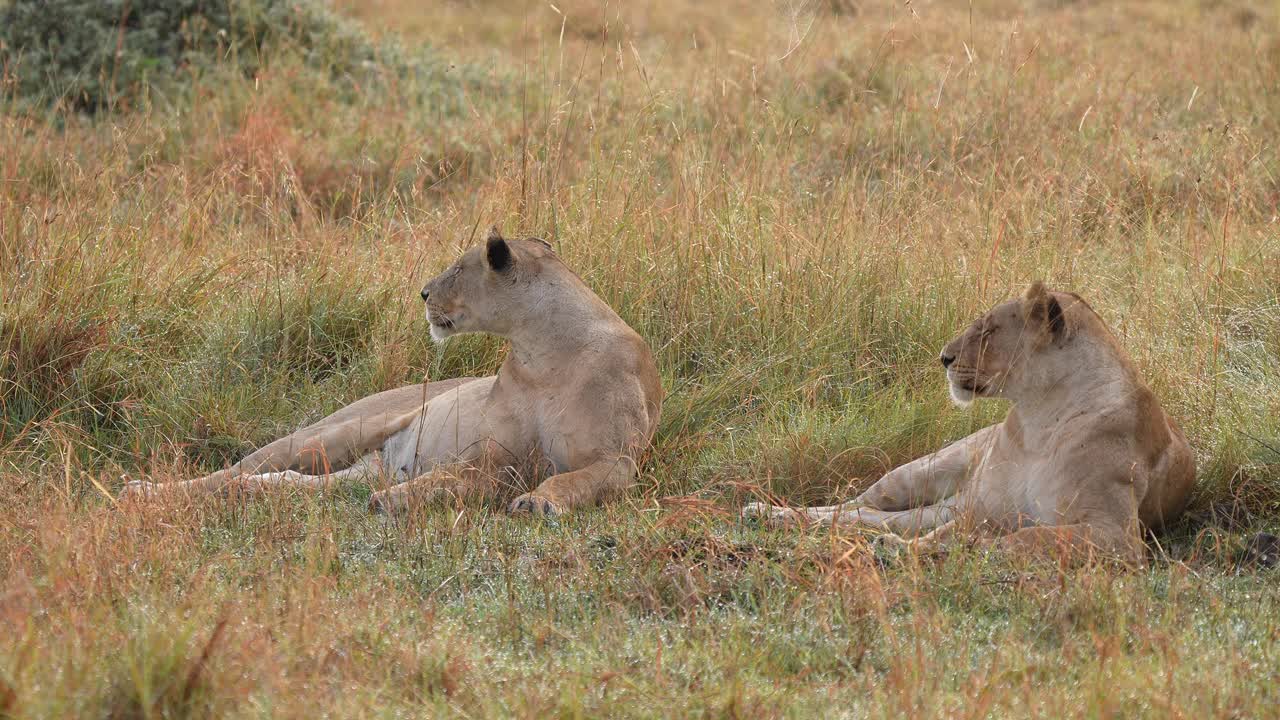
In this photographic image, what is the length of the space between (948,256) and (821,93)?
4.56m

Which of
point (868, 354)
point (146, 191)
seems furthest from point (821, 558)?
point (146, 191)

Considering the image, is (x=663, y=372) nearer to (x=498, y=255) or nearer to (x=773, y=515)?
(x=498, y=255)

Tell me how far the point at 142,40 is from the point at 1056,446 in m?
8.51

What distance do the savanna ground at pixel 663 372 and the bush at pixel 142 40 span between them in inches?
6.6

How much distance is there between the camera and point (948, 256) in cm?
728

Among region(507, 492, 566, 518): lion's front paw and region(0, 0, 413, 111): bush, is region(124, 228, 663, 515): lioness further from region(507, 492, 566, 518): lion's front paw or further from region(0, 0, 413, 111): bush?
region(0, 0, 413, 111): bush

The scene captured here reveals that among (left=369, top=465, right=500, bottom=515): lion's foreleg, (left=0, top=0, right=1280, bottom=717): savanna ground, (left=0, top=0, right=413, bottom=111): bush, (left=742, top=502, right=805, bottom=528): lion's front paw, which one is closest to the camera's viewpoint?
(left=0, top=0, right=1280, bottom=717): savanna ground

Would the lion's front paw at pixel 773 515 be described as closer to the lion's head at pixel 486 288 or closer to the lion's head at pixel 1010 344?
the lion's head at pixel 1010 344

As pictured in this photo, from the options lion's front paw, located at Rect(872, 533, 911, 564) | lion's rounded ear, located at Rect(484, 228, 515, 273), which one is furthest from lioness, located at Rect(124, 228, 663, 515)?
lion's front paw, located at Rect(872, 533, 911, 564)

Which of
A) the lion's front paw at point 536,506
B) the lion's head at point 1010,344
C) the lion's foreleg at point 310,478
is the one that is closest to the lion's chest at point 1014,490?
the lion's head at point 1010,344

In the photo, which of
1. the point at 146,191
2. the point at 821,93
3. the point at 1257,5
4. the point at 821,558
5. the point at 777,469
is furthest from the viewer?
the point at 1257,5

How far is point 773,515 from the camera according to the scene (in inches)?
204

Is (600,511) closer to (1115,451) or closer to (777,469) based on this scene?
(777,469)

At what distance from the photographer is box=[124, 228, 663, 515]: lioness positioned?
18.3ft
